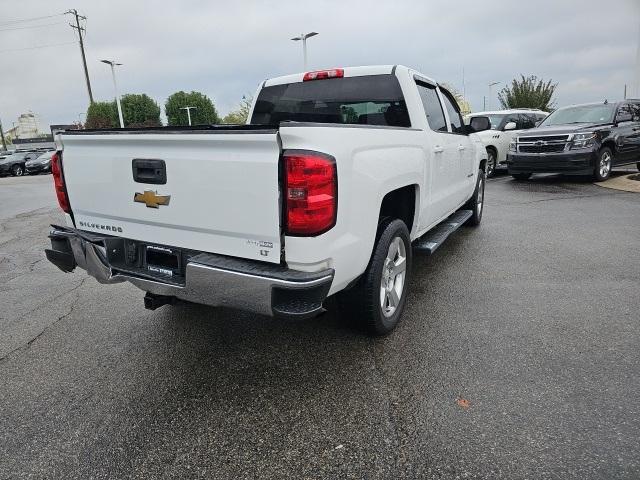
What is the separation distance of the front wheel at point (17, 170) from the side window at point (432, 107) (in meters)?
30.9

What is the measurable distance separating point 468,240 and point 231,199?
438cm

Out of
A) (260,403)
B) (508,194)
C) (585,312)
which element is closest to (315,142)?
Answer: (260,403)

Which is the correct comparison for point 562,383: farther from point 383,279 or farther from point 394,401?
point 383,279

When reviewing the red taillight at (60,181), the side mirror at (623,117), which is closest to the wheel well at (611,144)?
the side mirror at (623,117)

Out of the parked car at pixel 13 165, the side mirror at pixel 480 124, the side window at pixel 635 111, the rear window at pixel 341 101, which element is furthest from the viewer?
the parked car at pixel 13 165

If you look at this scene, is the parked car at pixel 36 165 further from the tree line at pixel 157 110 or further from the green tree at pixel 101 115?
the tree line at pixel 157 110

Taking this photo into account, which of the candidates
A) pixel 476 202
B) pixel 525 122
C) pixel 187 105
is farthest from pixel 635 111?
pixel 187 105

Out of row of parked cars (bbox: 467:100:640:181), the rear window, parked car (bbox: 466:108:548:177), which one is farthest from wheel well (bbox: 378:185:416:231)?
parked car (bbox: 466:108:548:177)

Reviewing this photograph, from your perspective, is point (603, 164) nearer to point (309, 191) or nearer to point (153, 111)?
point (309, 191)

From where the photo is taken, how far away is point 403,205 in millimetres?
3822

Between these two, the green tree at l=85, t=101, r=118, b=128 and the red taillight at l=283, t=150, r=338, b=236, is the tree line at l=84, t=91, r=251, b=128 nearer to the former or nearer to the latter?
the green tree at l=85, t=101, r=118, b=128

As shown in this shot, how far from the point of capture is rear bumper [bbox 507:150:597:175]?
10422 millimetres

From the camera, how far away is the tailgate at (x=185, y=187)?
2490mm

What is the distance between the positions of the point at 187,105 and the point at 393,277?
6439 centimetres
